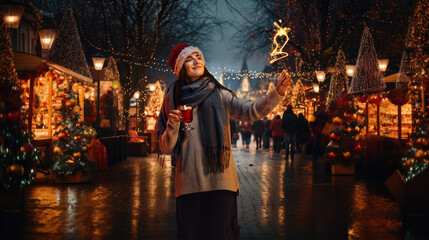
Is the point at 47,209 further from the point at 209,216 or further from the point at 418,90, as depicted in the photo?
the point at 418,90

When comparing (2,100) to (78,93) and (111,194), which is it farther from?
(78,93)

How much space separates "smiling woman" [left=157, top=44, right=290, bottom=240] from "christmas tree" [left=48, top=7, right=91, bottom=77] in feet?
44.4

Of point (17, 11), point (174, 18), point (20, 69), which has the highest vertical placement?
point (174, 18)

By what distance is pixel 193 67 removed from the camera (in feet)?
15.6

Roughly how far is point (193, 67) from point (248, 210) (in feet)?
14.5

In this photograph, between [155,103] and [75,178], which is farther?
[155,103]

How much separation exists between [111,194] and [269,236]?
480 centimetres

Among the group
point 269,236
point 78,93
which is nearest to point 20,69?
point 78,93

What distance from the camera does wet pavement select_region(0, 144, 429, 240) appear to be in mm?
6957

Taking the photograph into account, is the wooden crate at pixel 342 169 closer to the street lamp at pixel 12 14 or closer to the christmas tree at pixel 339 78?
the christmas tree at pixel 339 78

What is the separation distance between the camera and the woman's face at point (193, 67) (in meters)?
4.74

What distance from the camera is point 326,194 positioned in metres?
10.7

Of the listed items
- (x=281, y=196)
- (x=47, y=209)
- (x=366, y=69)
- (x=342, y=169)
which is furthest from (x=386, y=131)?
(x=47, y=209)

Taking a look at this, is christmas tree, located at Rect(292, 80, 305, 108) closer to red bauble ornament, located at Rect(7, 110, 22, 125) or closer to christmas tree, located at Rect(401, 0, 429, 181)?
christmas tree, located at Rect(401, 0, 429, 181)
